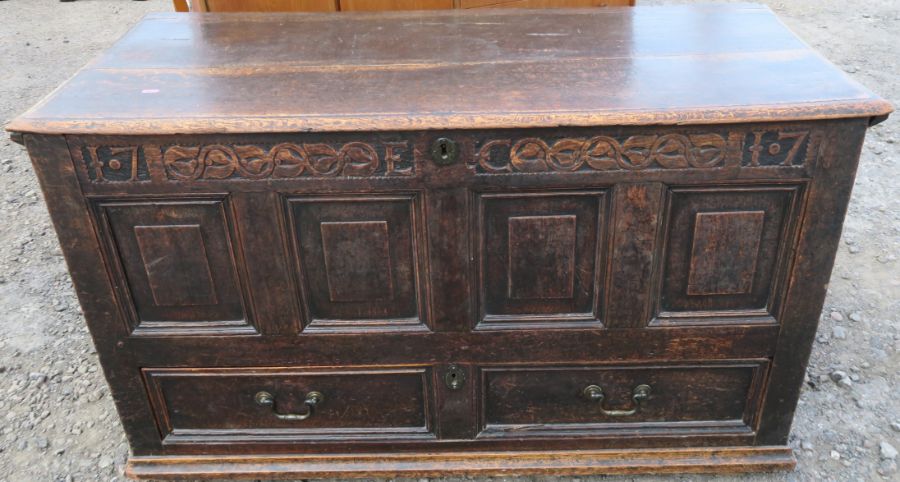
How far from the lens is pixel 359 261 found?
1.57 meters

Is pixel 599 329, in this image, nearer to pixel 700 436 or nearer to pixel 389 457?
pixel 700 436

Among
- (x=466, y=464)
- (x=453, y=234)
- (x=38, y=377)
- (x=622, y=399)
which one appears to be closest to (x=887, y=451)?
(x=622, y=399)

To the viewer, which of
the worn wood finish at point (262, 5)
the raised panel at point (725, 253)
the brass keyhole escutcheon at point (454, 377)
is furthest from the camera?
the worn wood finish at point (262, 5)

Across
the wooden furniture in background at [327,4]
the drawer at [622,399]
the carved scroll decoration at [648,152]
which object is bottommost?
the drawer at [622,399]

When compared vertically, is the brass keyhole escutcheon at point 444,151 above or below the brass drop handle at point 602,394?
above

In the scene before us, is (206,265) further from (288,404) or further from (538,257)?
(538,257)

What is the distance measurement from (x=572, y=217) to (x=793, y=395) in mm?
730

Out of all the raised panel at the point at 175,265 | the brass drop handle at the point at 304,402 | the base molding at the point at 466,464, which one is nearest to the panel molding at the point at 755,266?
the base molding at the point at 466,464

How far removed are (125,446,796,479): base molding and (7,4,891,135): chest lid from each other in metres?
0.89

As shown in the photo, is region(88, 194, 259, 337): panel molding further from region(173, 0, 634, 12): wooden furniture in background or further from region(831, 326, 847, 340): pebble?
region(831, 326, 847, 340): pebble

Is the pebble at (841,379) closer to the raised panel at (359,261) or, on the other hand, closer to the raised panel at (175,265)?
the raised panel at (359,261)

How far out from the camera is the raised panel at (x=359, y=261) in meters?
1.51

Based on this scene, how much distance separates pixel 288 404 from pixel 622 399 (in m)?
0.81

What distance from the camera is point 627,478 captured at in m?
1.86
